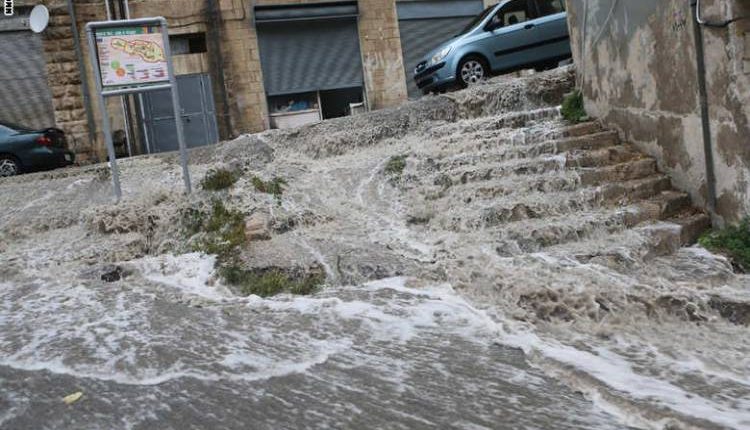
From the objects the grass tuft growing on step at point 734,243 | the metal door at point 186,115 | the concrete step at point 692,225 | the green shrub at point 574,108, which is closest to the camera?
the grass tuft growing on step at point 734,243

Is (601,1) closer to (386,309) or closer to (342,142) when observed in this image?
(342,142)

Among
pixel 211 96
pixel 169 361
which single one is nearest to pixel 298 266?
pixel 169 361

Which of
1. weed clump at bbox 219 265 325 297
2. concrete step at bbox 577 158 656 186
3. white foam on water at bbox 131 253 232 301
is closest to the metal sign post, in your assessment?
white foam on water at bbox 131 253 232 301

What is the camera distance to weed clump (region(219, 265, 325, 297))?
551 cm

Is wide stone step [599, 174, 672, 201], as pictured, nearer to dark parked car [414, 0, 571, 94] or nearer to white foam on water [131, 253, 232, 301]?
white foam on water [131, 253, 232, 301]

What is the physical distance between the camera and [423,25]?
17.4 meters

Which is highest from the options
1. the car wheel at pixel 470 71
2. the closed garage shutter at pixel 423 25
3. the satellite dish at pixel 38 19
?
the satellite dish at pixel 38 19

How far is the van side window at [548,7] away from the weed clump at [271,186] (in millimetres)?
6948

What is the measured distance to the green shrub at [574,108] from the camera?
27.0 ft

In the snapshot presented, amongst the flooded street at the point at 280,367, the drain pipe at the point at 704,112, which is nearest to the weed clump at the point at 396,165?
the flooded street at the point at 280,367

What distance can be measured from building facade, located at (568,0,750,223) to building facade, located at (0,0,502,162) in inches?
377

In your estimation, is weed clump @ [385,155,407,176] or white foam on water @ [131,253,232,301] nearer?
white foam on water @ [131,253,232,301]

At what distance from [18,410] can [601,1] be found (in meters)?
6.80

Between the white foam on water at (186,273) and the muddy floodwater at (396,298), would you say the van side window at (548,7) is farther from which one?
the white foam on water at (186,273)
